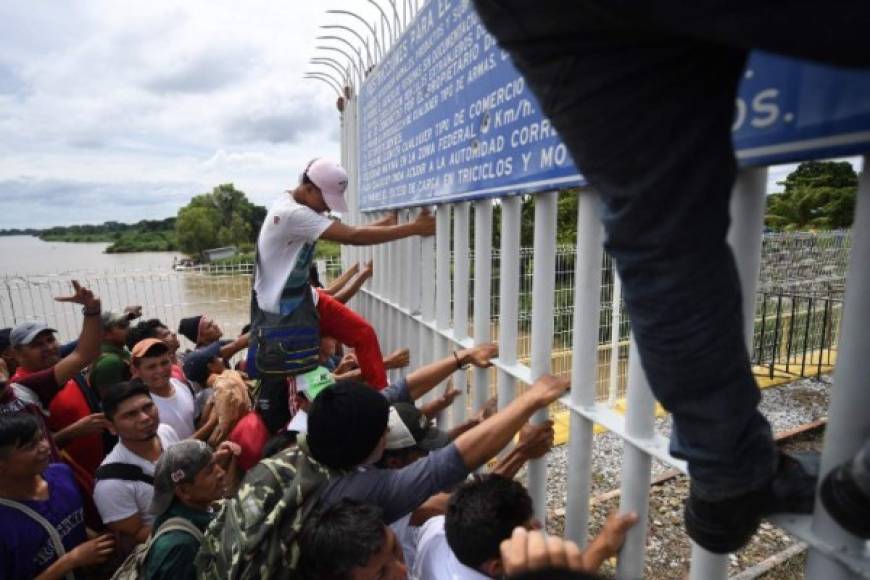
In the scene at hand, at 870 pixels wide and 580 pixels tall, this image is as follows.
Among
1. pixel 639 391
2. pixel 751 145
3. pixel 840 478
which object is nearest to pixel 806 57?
pixel 751 145

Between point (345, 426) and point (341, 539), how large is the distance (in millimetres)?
322

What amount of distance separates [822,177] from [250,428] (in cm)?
2349

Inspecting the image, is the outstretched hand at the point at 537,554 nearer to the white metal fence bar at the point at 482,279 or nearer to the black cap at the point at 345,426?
the black cap at the point at 345,426

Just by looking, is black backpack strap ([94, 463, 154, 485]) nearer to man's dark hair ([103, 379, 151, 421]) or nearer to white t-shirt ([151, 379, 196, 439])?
man's dark hair ([103, 379, 151, 421])

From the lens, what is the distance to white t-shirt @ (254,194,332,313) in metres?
2.48

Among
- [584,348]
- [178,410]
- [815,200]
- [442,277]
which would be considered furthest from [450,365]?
[815,200]

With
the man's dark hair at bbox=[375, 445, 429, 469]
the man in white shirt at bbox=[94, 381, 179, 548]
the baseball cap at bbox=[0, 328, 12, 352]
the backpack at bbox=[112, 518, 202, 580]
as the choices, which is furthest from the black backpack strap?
the baseball cap at bbox=[0, 328, 12, 352]

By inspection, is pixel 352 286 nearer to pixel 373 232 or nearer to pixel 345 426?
pixel 373 232

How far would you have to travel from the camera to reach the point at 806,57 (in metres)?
0.55

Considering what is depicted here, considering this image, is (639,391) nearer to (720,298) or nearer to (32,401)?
(720,298)

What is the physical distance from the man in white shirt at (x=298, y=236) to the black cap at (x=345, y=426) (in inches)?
38.8

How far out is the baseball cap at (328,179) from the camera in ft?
8.32

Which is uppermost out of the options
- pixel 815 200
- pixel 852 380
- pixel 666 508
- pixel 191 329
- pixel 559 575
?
pixel 815 200

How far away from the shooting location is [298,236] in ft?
8.30
